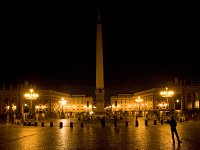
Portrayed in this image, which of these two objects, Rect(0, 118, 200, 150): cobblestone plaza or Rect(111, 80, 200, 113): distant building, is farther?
Rect(111, 80, 200, 113): distant building

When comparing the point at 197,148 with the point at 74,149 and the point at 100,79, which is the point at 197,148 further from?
the point at 100,79

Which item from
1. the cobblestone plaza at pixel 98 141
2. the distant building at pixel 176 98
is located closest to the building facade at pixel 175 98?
the distant building at pixel 176 98

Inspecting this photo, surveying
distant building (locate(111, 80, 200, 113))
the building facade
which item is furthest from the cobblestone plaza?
distant building (locate(111, 80, 200, 113))

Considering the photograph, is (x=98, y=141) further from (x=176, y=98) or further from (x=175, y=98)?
(x=176, y=98)

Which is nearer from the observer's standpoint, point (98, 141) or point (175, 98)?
point (98, 141)

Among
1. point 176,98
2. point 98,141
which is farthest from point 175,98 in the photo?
point 98,141

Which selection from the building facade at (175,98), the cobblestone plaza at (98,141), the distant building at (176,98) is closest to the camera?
the cobblestone plaza at (98,141)

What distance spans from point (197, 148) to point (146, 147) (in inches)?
86.1

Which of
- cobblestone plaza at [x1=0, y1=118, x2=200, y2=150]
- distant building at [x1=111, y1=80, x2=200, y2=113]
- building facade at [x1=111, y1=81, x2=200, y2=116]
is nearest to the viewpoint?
cobblestone plaza at [x1=0, y1=118, x2=200, y2=150]

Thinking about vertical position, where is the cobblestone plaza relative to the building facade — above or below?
below

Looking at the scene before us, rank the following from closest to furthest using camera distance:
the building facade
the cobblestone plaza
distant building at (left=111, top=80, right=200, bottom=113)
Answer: the cobblestone plaza < the building facade < distant building at (left=111, top=80, right=200, bottom=113)

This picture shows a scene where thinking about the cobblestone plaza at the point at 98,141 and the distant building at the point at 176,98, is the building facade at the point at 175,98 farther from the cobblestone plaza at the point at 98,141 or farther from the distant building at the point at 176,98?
the cobblestone plaza at the point at 98,141

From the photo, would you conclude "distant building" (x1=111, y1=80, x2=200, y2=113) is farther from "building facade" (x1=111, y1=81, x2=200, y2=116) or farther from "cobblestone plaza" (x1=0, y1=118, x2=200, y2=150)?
"cobblestone plaza" (x1=0, y1=118, x2=200, y2=150)

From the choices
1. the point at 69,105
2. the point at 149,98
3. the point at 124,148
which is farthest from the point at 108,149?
the point at 69,105
